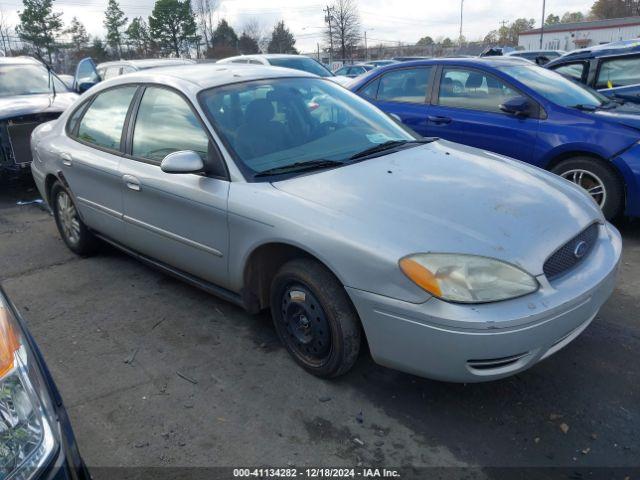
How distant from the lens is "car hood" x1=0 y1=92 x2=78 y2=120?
22.6 ft

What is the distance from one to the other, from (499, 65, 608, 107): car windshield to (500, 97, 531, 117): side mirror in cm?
22

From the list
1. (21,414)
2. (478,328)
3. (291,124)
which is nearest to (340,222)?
(478,328)

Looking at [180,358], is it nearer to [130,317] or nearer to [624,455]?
[130,317]

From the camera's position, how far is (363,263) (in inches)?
96.7

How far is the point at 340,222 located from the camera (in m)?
Answer: 2.59

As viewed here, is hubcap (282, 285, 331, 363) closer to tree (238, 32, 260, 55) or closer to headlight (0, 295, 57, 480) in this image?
headlight (0, 295, 57, 480)

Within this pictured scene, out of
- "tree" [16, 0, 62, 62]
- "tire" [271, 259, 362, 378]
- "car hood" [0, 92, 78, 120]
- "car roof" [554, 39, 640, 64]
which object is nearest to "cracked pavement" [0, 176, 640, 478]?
"tire" [271, 259, 362, 378]

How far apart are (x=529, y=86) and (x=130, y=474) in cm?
484

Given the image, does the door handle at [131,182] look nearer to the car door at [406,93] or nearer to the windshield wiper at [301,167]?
the windshield wiper at [301,167]

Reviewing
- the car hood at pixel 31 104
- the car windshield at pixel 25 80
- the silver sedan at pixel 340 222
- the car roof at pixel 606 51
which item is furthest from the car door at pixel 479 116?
the car windshield at pixel 25 80

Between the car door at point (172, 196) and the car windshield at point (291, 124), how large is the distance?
0.18 meters

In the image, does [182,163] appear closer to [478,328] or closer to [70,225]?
[478,328]

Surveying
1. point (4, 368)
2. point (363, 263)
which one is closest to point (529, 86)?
point (363, 263)

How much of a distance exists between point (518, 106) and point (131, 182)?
3.59m
